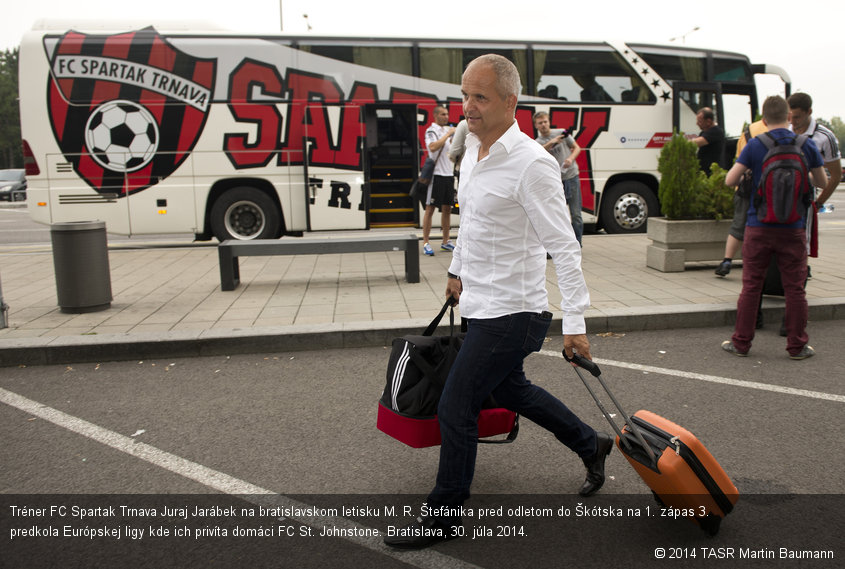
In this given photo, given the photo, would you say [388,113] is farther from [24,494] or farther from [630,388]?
[24,494]

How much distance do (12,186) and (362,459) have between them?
1349 inches

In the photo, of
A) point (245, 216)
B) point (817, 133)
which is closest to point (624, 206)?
point (817, 133)

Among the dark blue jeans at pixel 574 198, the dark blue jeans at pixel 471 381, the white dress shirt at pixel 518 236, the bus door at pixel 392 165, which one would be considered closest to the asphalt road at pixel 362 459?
the dark blue jeans at pixel 471 381

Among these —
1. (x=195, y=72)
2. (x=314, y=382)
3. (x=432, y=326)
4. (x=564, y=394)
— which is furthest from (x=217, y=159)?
(x=432, y=326)

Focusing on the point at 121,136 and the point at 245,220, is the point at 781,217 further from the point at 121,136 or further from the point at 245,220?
the point at 121,136

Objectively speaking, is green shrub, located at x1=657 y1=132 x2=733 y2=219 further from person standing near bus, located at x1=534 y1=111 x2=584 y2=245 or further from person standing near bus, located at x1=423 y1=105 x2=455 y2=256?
person standing near bus, located at x1=423 y1=105 x2=455 y2=256

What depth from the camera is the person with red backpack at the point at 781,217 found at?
4934 mm

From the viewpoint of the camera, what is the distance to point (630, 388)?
15.2 ft

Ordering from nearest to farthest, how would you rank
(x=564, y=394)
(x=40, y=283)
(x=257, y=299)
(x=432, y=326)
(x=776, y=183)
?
1. (x=432, y=326)
2. (x=564, y=394)
3. (x=776, y=183)
4. (x=257, y=299)
5. (x=40, y=283)

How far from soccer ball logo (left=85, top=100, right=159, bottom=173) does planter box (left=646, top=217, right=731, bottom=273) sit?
26.1 ft

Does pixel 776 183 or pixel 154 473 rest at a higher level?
pixel 776 183

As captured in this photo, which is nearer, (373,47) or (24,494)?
(24,494)

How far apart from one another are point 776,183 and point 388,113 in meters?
8.27

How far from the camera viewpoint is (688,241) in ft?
26.8
